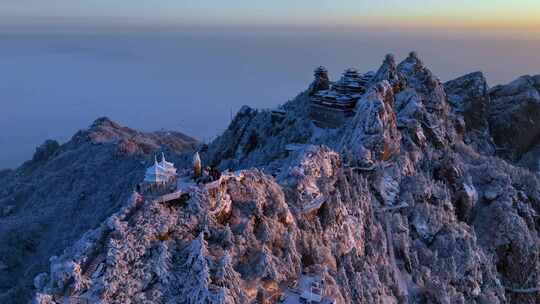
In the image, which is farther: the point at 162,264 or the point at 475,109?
the point at 475,109

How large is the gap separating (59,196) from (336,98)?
3851 centimetres

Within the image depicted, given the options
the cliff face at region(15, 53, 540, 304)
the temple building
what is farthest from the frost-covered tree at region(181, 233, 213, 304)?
the temple building

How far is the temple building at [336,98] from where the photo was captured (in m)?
54.7

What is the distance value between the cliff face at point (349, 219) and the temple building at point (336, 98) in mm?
1702

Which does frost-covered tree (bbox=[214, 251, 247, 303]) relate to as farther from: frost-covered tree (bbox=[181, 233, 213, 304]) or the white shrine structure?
the white shrine structure

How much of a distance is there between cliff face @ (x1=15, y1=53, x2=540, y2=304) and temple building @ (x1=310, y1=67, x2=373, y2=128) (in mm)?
1702

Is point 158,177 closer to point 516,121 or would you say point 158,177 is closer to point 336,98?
point 336,98

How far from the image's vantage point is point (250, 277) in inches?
971

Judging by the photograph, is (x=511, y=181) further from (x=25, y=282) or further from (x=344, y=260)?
(x=25, y=282)

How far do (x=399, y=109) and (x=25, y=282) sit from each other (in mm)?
41724

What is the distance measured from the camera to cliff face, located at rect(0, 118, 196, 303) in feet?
A: 168

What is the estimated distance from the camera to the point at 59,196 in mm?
65562

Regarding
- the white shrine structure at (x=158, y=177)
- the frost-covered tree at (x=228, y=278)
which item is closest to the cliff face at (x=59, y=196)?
the white shrine structure at (x=158, y=177)

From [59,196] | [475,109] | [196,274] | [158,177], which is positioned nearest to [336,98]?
[475,109]
